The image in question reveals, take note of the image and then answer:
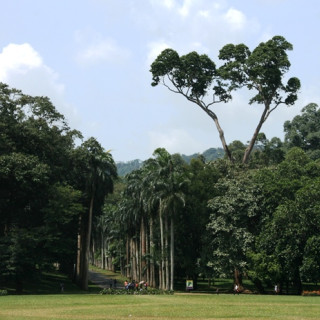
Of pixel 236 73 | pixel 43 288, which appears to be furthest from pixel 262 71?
pixel 43 288

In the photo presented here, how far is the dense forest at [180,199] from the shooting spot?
56844mm

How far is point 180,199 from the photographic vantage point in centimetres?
6519

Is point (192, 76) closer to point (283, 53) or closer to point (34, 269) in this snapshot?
point (283, 53)

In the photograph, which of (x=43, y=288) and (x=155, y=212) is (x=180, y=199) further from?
(x=43, y=288)

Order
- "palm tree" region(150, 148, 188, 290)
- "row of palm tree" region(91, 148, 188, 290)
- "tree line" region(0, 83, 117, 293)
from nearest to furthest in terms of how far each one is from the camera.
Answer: "tree line" region(0, 83, 117, 293) < "palm tree" region(150, 148, 188, 290) < "row of palm tree" region(91, 148, 188, 290)

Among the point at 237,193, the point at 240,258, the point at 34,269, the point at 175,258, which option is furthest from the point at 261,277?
the point at 34,269

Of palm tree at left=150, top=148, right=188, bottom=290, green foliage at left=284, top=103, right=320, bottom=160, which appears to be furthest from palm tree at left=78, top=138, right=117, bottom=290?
green foliage at left=284, top=103, right=320, bottom=160

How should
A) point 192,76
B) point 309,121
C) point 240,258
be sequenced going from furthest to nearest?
point 309,121 → point 192,76 → point 240,258

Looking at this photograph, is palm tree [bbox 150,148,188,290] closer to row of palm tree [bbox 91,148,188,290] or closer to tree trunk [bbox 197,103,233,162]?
row of palm tree [bbox 91,148,188,290]

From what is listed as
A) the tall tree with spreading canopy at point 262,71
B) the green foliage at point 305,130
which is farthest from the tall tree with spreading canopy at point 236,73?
the green foliage at point 305,130

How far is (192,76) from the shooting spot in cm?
7406

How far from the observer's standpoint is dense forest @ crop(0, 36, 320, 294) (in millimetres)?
56844

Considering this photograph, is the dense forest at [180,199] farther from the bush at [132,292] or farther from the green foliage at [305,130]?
the green foliage at [305,130]

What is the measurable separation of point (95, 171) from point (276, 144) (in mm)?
55378
